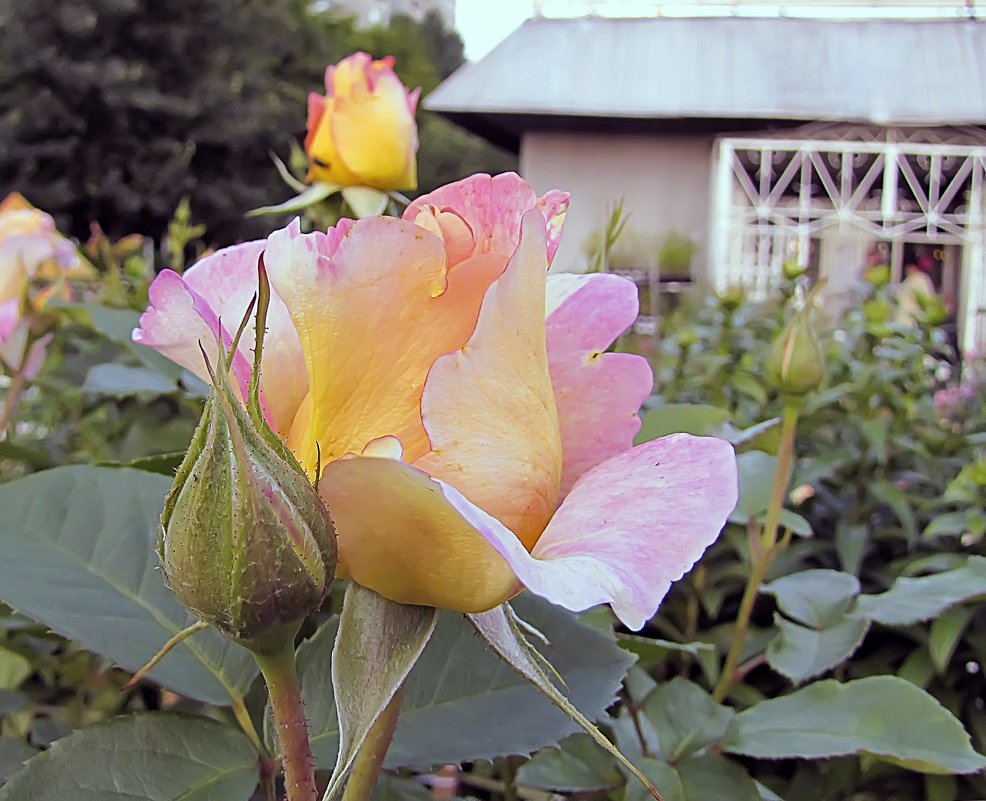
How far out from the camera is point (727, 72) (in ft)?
20.1

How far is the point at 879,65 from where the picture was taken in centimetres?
597

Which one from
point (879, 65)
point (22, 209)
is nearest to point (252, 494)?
point (22, 209)

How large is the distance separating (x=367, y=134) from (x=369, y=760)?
0.54 metres

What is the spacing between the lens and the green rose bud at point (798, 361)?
1.71 ft

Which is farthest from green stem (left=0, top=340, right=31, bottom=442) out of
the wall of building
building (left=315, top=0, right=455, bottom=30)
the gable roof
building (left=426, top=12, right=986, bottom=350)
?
building (left=315, top=0, right=455, bottom=30)

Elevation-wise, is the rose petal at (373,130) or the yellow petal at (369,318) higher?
the rose petal at (373,130)

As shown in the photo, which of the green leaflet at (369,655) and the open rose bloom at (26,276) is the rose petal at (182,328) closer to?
the green leaflet at (369,655)

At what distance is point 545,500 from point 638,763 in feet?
0.59

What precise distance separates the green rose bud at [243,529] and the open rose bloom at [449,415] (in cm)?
2

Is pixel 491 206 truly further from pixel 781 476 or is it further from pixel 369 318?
pixel 781 476

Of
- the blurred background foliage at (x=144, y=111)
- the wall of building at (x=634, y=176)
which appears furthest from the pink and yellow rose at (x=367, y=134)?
the blurred background foliage at (x=144, y=111)

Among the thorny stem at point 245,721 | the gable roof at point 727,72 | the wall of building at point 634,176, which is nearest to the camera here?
the thorny stem at point 245,721

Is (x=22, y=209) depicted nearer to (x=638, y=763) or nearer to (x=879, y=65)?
(x=638, y=763)

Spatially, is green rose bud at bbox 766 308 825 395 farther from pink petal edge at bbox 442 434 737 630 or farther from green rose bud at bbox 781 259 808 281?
green rose bud at bbox 781 259 808 281
